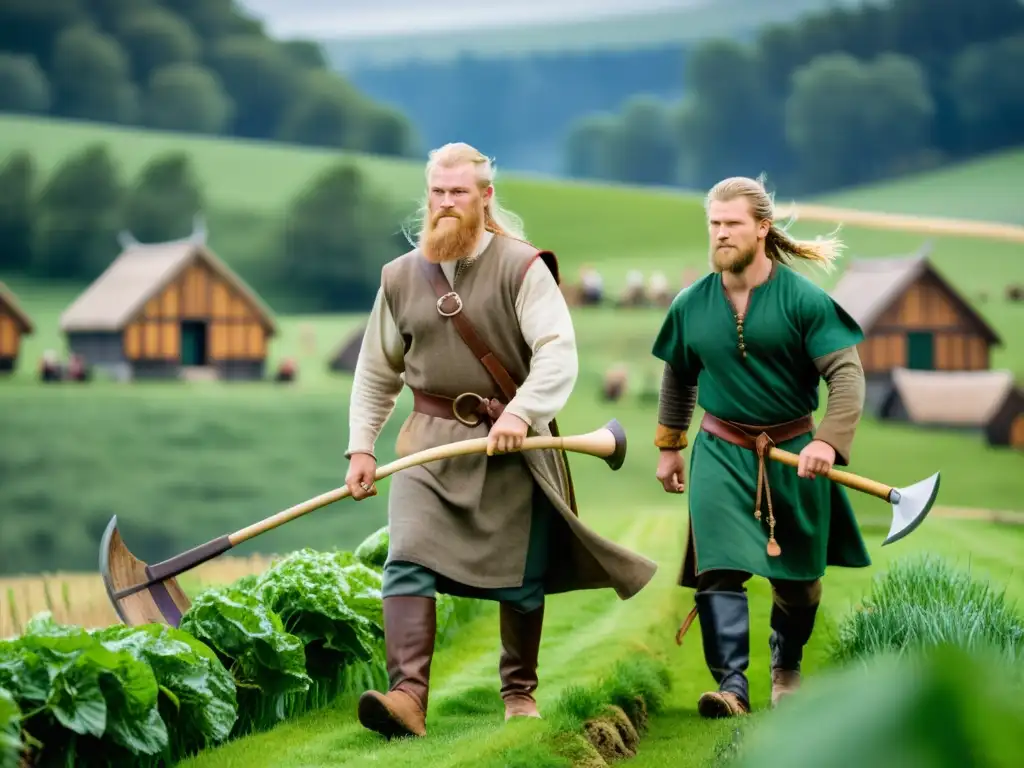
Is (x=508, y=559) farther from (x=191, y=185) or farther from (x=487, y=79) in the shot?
(x=487, y=79)

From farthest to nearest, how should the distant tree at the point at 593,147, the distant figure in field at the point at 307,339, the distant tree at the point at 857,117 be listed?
the distant tree at the point at 593,147, the distant tree at the point at 857,117, the distant figure in field at the point at 307,339

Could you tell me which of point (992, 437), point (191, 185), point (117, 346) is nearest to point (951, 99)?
point (992, 437)

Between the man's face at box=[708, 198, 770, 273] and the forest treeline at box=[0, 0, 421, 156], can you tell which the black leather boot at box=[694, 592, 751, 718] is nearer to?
the man's face at box=[708, 198, 770, 273]

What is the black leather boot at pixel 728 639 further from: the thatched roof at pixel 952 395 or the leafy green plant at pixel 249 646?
the thatched roof at pixel 952 395

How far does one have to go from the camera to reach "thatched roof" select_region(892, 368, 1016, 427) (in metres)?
18.2

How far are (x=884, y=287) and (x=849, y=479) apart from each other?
46.3 ft

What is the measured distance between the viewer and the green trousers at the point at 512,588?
495 cm

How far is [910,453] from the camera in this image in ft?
58.2

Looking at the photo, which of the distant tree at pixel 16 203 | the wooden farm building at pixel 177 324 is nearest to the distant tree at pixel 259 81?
the distant tree at pixel 16 203

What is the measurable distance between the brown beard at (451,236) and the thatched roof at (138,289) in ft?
48.5

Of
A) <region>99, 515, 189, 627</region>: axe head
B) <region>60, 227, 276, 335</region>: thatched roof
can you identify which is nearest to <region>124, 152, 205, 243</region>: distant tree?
<region>60, 227, 276, 335</region>: thatched roof

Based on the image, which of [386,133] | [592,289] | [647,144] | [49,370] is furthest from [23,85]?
[592,289]

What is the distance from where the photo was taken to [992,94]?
2409cm

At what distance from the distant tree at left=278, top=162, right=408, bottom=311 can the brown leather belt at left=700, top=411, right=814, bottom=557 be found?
1713 cm
